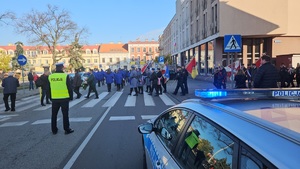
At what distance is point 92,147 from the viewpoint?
5.96m

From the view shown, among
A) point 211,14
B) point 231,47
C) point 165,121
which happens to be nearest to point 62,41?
point 211,14

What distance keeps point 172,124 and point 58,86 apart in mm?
5017

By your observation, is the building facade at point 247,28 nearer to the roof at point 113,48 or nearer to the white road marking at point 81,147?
the white road marking at point 81,147

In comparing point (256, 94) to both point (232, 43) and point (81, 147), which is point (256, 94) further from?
point (232, 43)

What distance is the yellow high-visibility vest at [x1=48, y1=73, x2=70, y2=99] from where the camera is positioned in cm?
726

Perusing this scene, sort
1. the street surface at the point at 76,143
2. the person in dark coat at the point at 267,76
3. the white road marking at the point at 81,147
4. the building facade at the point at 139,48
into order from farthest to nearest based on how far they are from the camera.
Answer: the building facade at the point at 139,48
the person in dark coat at the point at 267,76
the street surface at the point at 76,143
the white road marking at the point at 81,147

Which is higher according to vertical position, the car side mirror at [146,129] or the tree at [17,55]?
the tree at [17,55]

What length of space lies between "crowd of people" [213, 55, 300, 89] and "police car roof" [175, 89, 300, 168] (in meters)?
4.68

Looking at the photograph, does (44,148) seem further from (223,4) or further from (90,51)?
(90,51)

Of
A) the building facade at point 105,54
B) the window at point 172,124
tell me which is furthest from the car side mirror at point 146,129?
the building facade at point 105,54

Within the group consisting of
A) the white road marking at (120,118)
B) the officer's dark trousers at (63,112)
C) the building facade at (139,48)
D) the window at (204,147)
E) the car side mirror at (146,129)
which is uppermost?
the building facade at (139,48)

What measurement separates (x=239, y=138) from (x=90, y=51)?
103 meters

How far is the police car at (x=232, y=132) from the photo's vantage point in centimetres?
144

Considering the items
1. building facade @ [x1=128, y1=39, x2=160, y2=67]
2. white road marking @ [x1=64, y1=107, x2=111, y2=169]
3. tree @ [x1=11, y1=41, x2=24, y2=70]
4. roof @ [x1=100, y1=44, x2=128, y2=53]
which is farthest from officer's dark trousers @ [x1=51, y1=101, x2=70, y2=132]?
building facade @ [x1=128, y1=39, x2=160, y2=67]
